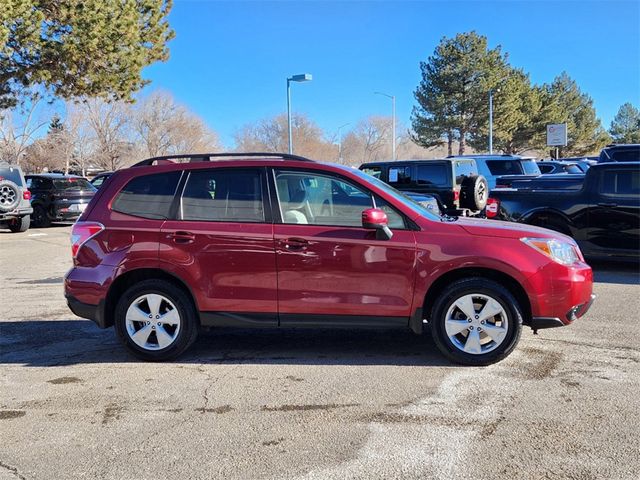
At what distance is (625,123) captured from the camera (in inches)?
3046

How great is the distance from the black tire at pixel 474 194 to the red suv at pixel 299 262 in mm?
6480

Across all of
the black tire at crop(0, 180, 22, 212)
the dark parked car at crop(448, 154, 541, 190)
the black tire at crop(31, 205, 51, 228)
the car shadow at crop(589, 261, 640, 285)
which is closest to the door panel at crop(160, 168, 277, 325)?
the car shadow at crop(589, 261, 640, 285)

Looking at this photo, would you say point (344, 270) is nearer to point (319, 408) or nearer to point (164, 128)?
point (319, 408)

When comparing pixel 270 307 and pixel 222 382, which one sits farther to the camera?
pixel 270 307

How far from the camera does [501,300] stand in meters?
4.57

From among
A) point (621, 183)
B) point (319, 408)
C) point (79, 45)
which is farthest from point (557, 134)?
point (319, 408)

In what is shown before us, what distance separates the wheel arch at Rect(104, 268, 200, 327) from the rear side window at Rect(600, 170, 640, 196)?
7.09 metres

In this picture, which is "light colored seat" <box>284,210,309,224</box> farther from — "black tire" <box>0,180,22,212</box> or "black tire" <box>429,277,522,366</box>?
"black tire" <box>0,180,22,212</box>

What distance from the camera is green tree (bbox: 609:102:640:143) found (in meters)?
76.3

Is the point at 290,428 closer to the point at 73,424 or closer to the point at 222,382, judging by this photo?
the point at 222,382

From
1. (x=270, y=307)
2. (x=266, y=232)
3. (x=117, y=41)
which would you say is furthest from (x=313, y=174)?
(x=117, y=41)

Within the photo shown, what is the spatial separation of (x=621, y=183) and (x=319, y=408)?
7.13m

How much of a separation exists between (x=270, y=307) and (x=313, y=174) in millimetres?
1222

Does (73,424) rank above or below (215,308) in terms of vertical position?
below
